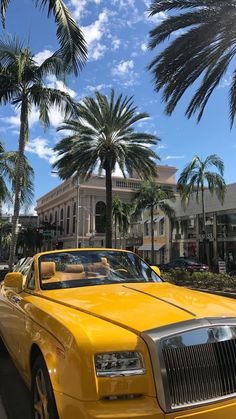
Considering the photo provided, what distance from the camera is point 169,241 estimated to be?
4988cm

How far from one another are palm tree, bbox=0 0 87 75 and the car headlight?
9006mm

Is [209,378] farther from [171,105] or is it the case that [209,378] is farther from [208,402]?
[171,105]

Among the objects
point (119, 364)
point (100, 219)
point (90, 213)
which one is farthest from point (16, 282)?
point (100, 219)

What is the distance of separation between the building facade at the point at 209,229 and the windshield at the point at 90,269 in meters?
32.6

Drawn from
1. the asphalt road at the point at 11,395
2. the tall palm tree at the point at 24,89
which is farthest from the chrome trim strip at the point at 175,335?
the tall palm tree at the point at 24,89

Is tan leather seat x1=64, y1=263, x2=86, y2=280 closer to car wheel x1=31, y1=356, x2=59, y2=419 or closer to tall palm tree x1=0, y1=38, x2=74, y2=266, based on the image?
car wheel x1=31, y1=356, x2=59, y2=419

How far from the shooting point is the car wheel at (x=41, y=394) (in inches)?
129

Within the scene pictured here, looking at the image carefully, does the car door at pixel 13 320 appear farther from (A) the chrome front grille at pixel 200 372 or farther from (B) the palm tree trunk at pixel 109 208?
(B) the palm tree trunk at pixel 109 208

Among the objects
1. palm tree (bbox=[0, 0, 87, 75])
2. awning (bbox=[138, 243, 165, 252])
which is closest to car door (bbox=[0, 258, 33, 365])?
palm tree (bbox=[0, 0, 87, 75])

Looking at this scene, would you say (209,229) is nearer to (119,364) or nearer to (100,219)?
(100,219)

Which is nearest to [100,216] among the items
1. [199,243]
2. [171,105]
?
[199,243]

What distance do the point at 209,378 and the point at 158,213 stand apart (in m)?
49.6

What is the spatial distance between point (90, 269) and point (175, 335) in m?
2.17

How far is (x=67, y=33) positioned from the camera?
39.5ft
